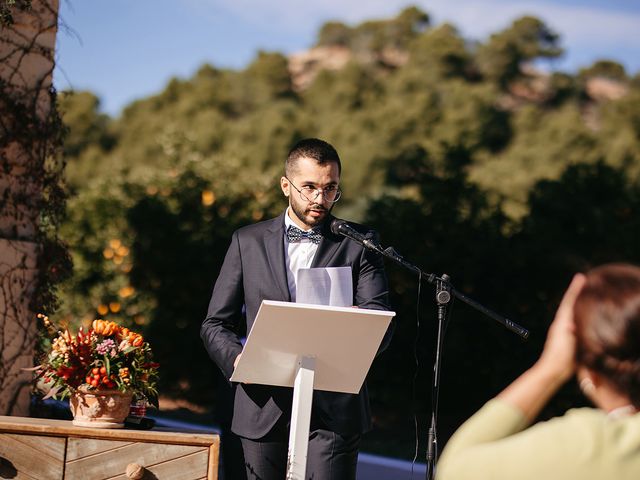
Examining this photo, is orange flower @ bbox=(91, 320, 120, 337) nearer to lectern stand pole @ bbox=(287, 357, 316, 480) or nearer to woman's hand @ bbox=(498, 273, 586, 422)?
lectern stand pole @ bbox=(287, 357, 316, 480)

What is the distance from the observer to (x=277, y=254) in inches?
156

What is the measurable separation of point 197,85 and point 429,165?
162 feet

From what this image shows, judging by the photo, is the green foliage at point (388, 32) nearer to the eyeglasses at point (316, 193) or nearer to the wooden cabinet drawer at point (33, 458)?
the eyeglasses at point (316, 193)

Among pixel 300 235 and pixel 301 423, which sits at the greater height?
pixel 300 235

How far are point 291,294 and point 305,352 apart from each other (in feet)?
1.96

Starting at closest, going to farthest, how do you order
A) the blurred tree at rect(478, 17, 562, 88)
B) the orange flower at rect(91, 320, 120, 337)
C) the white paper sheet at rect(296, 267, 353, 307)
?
the white paper sheet at rect(296, 267, 353, 307) < the orange flower at rect(91, 320, 120, 337) < the blurred tree at rect(478, 17, 562, 88)

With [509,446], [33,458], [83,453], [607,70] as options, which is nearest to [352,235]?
[83,453]

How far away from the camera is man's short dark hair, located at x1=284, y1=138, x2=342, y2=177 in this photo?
3.97 m

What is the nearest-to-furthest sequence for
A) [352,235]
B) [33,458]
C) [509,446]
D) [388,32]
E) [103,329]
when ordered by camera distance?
1. [509,446]
2. [33,458]
3. [352,235]
4. [103,329]
5. [388,32]

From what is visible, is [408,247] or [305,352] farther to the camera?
[408,247]

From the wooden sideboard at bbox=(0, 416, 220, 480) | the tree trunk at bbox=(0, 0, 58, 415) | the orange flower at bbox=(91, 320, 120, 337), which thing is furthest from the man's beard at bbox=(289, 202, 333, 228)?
the tree trunk at bbox=(0, 0, 58, 415)

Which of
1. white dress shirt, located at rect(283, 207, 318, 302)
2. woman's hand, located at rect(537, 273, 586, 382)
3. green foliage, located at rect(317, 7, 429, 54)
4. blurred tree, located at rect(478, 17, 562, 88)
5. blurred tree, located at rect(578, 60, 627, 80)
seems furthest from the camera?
green foliage, located at rect(317, 7, 429, 54)

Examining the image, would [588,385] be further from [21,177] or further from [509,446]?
[21,177]

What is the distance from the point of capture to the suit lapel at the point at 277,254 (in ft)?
12.8
